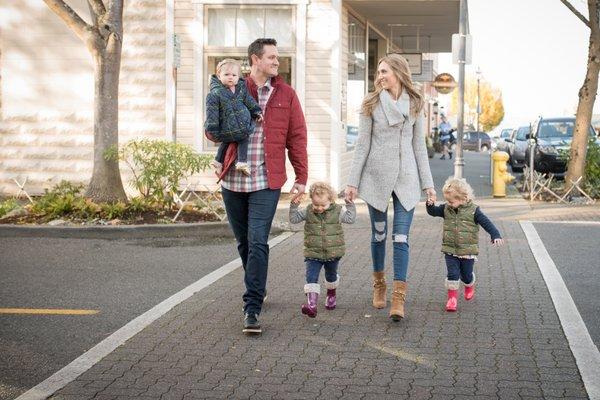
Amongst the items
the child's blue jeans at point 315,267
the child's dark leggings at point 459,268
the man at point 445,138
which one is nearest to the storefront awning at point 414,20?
the man at point 445,138

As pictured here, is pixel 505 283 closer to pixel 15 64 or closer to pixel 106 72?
pixel 106 72

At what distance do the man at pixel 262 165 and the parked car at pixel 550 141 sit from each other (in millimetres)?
15344

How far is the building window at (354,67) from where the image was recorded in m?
19.5

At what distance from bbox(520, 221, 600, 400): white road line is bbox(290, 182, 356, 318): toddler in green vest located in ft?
5.64

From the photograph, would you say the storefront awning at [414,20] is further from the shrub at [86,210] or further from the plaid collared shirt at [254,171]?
the plaid collared shirt at [254,171]

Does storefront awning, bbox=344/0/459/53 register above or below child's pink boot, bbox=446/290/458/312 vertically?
above

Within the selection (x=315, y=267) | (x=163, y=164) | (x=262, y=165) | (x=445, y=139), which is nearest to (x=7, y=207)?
(x=163, y=164)

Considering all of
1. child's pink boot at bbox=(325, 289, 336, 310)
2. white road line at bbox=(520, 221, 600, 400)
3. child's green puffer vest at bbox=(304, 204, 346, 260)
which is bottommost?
white road line at bbox=(520, 221, 600, 400)

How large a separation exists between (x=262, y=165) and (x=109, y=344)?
62.6 inches

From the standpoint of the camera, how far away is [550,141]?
82.0 ft

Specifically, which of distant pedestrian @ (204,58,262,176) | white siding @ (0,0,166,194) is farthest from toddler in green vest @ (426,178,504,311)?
white siding @ (0,0,166,194)

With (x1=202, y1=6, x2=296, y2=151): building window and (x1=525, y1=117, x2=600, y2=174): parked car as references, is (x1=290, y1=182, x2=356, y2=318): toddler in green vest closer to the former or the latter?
(x1=202, y1=6, x2=296, y2=151): building window

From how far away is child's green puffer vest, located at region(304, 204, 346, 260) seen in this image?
7242 mm

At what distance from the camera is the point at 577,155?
59.3 ft
